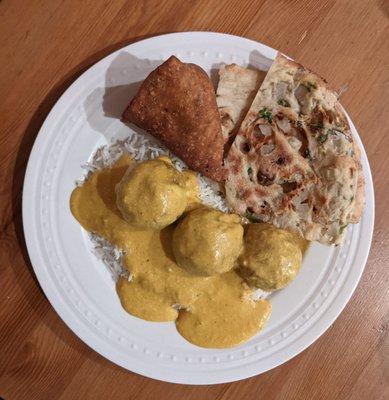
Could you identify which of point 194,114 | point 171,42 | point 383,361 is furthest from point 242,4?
point 383,361

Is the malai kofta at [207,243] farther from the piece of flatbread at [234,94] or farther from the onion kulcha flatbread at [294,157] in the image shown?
the piece of flatbread at [234,94]

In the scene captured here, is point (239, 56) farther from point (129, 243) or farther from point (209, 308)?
point (209, 308)

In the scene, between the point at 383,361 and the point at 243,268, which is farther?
the point at 383,361

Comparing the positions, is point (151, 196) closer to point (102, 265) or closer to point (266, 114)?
point (102, 265)

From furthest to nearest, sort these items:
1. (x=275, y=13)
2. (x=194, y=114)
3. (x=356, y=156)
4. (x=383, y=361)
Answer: (x=383, y=361) → (x=275, y=13) → (x=356, y=156) → (x=194, y=114)

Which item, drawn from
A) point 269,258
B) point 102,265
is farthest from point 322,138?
point 102,265
